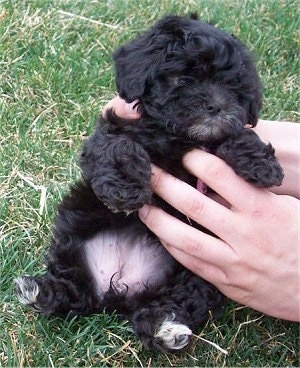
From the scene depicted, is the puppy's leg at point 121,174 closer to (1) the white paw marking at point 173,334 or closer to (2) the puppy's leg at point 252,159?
(2) the puppy's leg at point 252,159

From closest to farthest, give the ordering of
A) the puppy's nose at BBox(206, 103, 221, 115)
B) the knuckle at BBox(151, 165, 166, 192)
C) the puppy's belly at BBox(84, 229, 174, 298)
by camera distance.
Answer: the puppy's nose at BBox(206, 103, 221, 115), the knuckle at BBox(151, 165, 166, 192), the puppy's belly at BBox(84, 229, 174, 298)

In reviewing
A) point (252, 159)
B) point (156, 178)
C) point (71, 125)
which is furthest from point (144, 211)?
point (71, 125)

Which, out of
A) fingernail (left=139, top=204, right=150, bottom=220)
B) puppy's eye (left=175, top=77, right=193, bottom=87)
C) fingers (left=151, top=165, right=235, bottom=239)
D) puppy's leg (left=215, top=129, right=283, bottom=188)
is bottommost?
fingernail (left=139, top=204, right=150, bottom=220)

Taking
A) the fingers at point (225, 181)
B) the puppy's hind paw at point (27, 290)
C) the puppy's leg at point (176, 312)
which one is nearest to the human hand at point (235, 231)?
the fingers at point (225, 181)

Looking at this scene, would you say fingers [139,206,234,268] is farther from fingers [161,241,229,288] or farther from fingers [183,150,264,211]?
fingers [183,150,264,211]

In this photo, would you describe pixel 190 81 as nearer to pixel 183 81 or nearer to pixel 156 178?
pixel 183 81

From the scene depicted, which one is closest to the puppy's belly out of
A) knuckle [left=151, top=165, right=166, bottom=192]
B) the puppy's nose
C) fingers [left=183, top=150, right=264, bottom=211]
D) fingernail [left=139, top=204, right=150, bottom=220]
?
fingernail [left=139, top=204, right=150, bottom=220]

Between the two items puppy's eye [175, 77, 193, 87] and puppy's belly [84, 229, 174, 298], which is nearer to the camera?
puppy's eye [175, 77, 193, 87]
